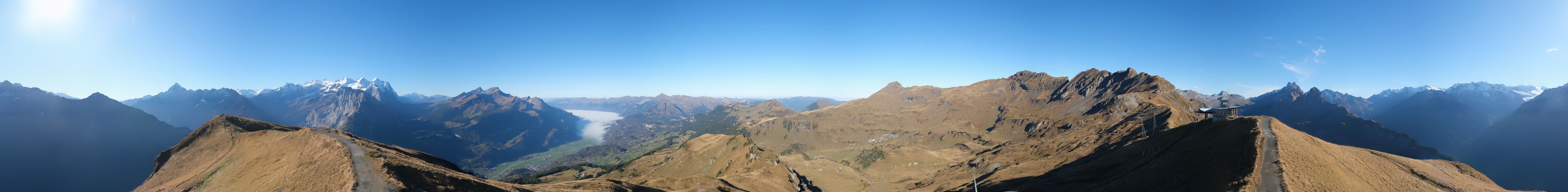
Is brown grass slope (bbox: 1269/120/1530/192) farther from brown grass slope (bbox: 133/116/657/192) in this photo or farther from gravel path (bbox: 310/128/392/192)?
gravel path (bbox: 310/128/392/192)

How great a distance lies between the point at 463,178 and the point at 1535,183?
34471 cm

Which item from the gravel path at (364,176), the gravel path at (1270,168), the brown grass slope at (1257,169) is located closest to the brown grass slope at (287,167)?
the gravel path at (364,176)

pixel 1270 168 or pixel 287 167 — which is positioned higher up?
pixel 1270 168

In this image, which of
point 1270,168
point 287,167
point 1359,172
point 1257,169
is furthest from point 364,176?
point 1359,172

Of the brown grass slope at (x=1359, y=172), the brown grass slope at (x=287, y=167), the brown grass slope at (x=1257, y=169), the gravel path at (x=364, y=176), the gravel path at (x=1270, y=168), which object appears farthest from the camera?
the brown grass slope at (x=287, y=167)

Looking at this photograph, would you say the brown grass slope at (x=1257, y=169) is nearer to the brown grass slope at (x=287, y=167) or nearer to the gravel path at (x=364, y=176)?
the brown grass slope at (x=287, y=167)

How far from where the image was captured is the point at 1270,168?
41.0 meters

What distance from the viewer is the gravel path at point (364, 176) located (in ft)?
124

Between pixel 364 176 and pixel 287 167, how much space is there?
11.4 m

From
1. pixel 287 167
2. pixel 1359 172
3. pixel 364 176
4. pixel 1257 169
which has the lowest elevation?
pixel 1359 172

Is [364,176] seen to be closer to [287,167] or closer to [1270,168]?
[287,167]

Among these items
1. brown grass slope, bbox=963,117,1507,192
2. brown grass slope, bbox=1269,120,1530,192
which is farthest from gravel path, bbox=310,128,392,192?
brown grass slope, bbox=1269,120,1530,192

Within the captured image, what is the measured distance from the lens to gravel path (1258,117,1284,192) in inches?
1478

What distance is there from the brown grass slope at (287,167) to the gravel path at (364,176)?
0.34 metres
